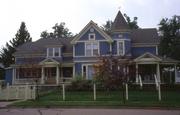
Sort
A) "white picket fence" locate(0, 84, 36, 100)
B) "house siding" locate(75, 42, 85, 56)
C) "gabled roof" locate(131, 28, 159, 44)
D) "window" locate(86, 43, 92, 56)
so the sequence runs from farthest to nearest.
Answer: "gabled roof" locate(131, 28, 159, 44)
"house siding" locate(75, 42, 85, 56)
"window" locate(86, 43, 92, 56)
"white picket fence" locate(0, 84, 36, 100)

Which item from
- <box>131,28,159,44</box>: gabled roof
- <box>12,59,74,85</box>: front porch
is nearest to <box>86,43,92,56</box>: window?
<box>12,59,74,85</box>: front porch

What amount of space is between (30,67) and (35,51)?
2012 cm

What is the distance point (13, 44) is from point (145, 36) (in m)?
42.3

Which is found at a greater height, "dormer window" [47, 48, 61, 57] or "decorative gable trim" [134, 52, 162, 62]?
"dormer window" [47, 48, 61, 57]

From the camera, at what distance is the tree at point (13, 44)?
7406cm

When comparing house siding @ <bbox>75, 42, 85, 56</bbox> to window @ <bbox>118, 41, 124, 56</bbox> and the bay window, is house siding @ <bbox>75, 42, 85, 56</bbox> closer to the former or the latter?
the bay window

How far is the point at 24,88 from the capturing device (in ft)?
89.5

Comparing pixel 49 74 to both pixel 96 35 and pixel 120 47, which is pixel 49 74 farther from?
pixel 120 47

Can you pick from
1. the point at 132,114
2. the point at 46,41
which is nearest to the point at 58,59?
the point at 46,41

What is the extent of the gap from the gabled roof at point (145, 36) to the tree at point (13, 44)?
37401 mm

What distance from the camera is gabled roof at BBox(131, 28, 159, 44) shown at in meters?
43.0

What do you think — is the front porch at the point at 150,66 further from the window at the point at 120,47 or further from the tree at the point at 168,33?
the tree at the point at 168,33

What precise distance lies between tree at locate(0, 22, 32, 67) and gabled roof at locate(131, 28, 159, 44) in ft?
123

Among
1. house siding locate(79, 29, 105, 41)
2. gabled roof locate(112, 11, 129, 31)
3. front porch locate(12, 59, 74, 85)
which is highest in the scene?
gabled roof locate(112, 11, 129, 31)
